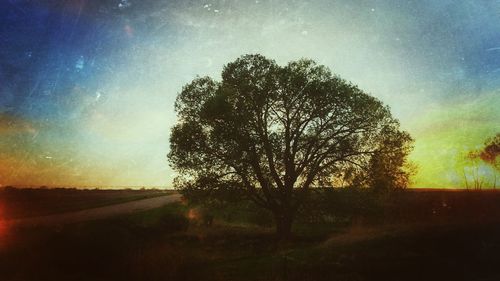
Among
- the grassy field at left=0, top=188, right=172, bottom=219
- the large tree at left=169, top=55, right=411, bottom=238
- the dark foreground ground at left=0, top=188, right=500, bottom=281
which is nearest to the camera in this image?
the dark foreground ground at left=0, top=188, right=500, bottom=281

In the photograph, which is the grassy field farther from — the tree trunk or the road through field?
the tree trunk

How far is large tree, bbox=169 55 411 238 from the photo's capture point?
104 ft

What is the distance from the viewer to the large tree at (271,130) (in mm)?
31750

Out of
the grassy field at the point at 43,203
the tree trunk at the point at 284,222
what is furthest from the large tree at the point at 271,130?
the grassy field at the point at 43,203

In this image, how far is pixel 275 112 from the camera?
3341 cm

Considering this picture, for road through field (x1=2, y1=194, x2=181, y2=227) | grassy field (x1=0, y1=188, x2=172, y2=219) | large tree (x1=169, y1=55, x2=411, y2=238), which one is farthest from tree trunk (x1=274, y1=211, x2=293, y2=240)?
grassy field (x1=0, y1=188, x2=172, y2=219)

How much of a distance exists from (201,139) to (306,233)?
1732 cm

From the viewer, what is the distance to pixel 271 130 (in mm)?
33000

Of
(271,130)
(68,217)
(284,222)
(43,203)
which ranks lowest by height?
(284,222)

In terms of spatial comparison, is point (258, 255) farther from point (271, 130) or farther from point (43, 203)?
point (43, 203)

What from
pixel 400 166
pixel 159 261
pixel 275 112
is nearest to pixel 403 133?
pixel 400 166

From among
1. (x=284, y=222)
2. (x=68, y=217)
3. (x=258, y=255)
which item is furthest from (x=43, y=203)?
(x=258, y=255)

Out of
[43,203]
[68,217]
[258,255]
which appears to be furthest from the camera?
[43,203]

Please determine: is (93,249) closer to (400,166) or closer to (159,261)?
(159,261)
